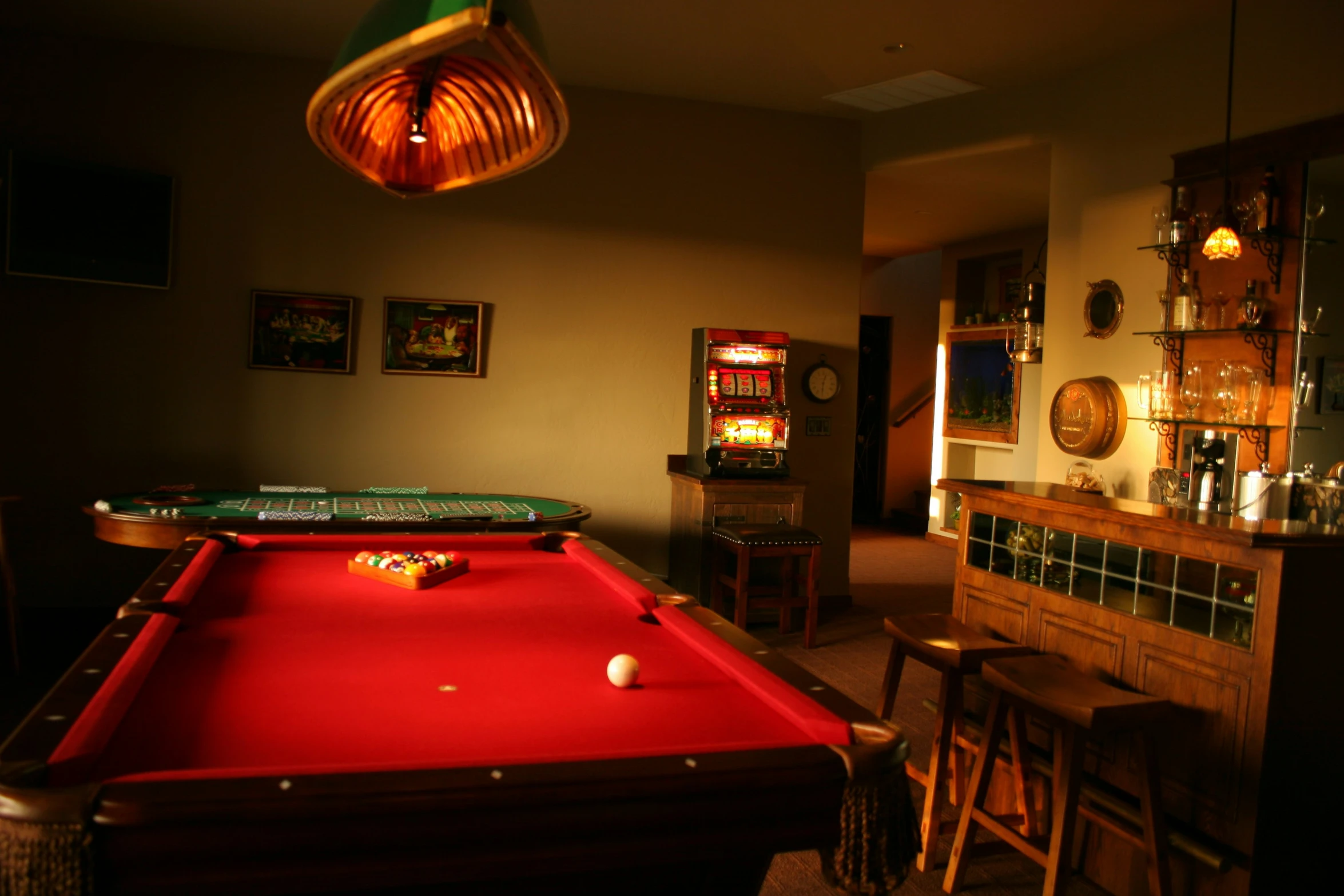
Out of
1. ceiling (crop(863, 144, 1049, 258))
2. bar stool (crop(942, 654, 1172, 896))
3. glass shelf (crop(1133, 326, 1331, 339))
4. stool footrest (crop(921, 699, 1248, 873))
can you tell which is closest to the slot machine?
ceiling (crop(863, 144, 1049, 258))

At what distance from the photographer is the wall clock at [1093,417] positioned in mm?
4566

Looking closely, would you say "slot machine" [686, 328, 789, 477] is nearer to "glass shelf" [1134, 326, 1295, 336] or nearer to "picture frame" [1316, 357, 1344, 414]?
"glass shelf" [1134, 326, 1295, 336]

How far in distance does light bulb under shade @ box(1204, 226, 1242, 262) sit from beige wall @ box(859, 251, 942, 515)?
692 cm

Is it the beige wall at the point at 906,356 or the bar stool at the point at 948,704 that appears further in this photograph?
the beige wall at the point at 906,356

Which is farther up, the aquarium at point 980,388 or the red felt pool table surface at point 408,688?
the aquarium at point 980,388

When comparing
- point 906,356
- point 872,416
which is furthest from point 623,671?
point 906,356

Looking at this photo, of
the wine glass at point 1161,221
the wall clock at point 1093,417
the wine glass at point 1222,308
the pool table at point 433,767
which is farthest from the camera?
the wall clock at point 1093,417

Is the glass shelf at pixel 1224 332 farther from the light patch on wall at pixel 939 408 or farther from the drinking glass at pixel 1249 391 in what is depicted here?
the light patch on wall at pixel 939 408

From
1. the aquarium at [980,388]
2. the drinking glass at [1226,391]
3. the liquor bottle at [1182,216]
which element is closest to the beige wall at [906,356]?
the aquarium at [980,388]

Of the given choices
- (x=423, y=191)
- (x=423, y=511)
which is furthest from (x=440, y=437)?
(x=423, y=191)

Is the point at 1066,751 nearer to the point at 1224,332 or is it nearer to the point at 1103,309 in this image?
the point at 1224,332

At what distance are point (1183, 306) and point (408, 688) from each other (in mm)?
3876

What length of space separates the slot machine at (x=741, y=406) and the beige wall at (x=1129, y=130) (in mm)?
1477

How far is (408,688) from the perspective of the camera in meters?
1.65
